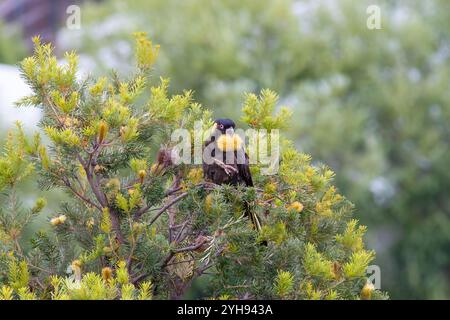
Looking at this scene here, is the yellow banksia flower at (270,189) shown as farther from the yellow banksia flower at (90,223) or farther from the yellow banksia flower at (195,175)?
the yellow banksia flower at (90,223)

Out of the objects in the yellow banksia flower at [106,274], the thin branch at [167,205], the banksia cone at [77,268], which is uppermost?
the thin branch at [167,205]

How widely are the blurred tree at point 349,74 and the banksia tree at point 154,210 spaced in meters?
14.8

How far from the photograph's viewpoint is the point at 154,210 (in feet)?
12.5

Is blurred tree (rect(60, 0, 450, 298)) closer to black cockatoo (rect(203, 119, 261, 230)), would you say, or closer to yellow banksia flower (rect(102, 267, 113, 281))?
black cockatoo (rect(203, 119, 261, 230))

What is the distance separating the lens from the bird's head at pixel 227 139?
13.1 ft

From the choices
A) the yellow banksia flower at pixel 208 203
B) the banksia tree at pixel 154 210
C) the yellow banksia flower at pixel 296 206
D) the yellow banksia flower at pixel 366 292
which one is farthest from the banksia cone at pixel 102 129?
the yellow banksia flower at pixel 366 292

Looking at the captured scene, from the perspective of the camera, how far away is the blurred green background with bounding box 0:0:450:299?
19000mm

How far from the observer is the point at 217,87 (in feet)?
62.2

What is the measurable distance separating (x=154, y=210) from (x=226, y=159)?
0.46 meters

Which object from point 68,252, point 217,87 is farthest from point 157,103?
point 217,87

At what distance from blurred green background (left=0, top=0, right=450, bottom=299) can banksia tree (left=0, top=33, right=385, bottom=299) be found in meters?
14.9

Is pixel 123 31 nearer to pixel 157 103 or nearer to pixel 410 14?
pixel 410 14

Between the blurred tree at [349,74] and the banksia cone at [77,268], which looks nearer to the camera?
the banksia cone at [77,268]

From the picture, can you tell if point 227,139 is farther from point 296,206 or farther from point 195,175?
point 296,206
